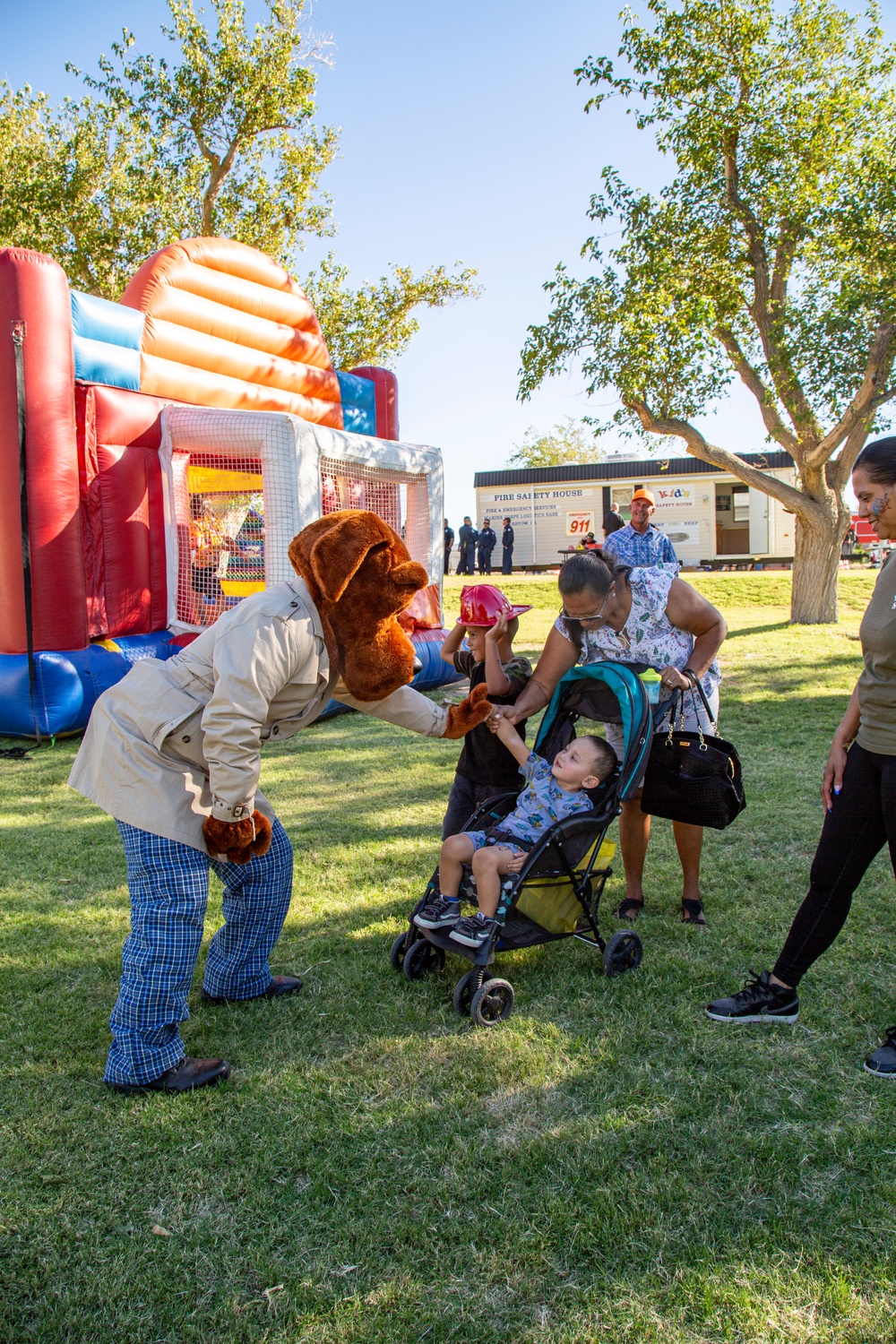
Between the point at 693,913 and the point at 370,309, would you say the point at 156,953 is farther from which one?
the point at 370,309

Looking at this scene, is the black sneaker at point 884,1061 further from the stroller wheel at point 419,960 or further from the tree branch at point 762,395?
the tree branch at point 762,395

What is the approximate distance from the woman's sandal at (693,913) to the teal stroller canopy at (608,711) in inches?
32.8

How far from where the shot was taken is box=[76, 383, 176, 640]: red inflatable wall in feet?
26.7

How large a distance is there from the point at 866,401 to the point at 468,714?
1227 cm

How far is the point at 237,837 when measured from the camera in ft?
8.81

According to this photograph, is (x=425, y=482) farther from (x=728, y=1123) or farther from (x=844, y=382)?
(x=728, y=1123)

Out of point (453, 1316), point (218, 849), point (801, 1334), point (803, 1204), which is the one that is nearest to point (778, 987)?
point (803, 1204)

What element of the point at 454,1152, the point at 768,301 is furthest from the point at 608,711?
the point at 768,301

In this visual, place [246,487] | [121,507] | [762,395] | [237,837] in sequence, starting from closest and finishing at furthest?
1. [237,837]
2. [121,507]
3. [246,487]
4. [762,395]

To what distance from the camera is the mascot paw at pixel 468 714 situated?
3301 mm

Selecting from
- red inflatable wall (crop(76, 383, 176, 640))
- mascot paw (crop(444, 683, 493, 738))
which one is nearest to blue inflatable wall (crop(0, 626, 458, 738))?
red inflatable wall (crop(76, 383, 176, 640))

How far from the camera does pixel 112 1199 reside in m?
2.33

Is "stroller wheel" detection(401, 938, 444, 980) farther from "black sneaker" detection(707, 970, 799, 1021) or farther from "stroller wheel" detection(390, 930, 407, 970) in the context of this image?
"black sneaker" detection(707, 970, 799, 1021)

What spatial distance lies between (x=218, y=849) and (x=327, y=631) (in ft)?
2.33
